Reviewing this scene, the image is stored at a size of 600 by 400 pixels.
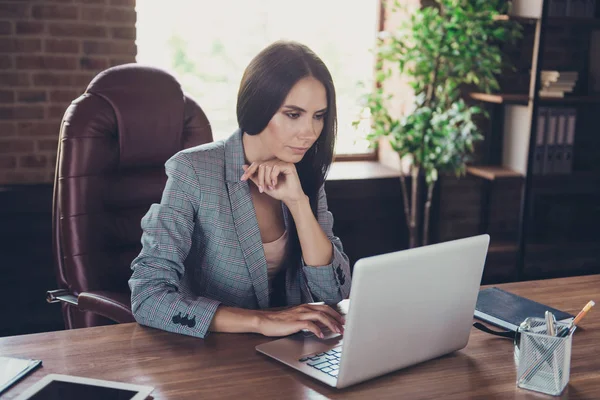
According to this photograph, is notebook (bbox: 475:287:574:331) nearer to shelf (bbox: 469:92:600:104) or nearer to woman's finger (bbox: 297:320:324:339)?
woman's finger (bbox: 297:320:324:339)

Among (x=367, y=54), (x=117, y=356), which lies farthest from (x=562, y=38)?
(x=117, y=356)

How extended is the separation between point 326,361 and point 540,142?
2.67 m

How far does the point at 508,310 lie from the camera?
1.73 metres

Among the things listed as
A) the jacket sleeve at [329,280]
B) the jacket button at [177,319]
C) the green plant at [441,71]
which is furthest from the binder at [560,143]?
the jacket button at [177,319]

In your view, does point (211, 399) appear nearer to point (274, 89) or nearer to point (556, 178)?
point (274, 89)

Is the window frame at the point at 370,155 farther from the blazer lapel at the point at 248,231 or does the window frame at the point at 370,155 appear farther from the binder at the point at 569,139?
the blazer lapel at the point at 248,231

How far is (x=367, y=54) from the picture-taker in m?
3.95

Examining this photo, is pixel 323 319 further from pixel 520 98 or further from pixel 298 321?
pixel 520 98

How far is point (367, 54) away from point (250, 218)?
2.29 m

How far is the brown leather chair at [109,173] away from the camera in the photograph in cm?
215

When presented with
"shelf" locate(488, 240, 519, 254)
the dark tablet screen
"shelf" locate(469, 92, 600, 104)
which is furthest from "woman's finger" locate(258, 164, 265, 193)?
"shelf" locate(488, 240, 519, 254)

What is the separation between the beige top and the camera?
2.00m

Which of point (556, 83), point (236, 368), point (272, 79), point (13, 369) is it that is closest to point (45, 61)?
point (272, 79)

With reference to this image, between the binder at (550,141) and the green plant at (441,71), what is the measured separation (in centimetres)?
38
